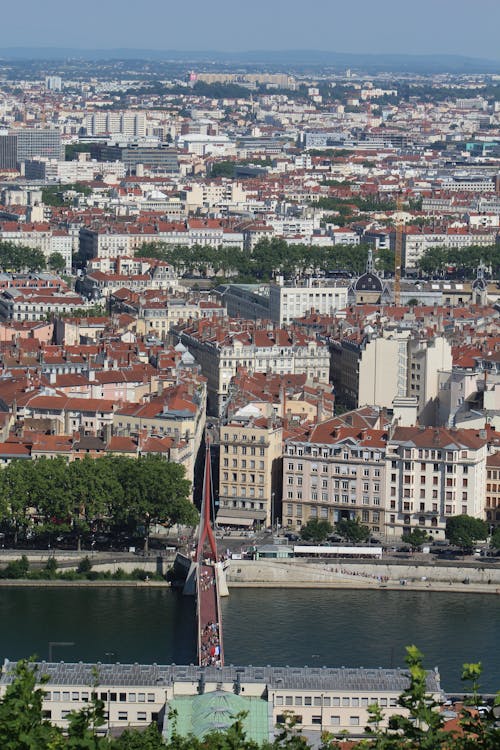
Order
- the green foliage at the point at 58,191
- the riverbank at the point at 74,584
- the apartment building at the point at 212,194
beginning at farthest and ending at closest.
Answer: the apartment building at the point at 212,194 → the green foliage at the point at 58,191 → the riverbank at the point at 74,584

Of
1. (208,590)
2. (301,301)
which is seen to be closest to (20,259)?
(301,301)

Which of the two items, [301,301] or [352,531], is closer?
Answer: [352,531]

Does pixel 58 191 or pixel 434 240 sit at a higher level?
pixel 434 240

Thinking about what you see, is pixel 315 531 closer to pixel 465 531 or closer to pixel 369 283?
pixel 465 531

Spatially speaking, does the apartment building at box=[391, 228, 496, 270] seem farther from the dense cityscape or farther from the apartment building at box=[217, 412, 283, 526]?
the apartment building at box=[217, 412, 283, 526]

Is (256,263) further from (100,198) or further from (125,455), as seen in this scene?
(125,455)

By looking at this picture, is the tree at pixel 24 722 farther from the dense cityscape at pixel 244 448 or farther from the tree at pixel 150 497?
the tree at pixel 150 497

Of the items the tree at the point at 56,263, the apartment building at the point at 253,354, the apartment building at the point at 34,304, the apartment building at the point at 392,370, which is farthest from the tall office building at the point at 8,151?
the apartment building at the point at 392,370
